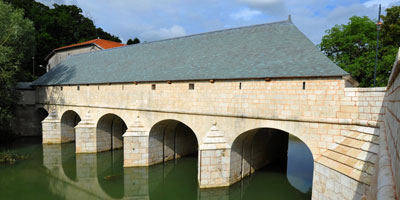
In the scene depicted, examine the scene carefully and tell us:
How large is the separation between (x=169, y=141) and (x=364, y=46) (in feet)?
59.0

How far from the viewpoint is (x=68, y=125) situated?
19766mm

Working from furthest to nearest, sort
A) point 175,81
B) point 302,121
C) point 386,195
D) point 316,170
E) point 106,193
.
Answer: point 175,81 < point 106,193 < point 302,121 < point 316,170 < point 386,195

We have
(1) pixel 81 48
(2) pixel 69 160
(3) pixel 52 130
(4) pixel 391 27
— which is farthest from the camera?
(1) pixel 81 48

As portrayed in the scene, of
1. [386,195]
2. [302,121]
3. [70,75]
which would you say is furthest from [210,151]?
[70,75]

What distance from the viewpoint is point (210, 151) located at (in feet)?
34.1

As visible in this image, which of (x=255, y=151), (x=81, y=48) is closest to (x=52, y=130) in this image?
(x=255, y=151)

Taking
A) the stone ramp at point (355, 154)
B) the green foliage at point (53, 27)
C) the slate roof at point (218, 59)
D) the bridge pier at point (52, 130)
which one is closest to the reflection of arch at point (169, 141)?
the slate roof at point (218, 59)

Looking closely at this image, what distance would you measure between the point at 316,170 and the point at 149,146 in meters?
8.99

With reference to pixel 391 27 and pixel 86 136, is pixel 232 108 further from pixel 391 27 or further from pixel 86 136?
pixel 391 27

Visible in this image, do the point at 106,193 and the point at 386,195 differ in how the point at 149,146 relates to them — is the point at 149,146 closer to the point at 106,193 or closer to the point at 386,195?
the point at 106,193

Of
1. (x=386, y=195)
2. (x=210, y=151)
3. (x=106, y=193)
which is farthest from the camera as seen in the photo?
(x=106, y=193)

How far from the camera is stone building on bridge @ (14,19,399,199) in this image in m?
7.47

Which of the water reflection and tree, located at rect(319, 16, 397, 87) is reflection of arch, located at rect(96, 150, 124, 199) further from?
tree, located at rect(319, 16, 397, 87)

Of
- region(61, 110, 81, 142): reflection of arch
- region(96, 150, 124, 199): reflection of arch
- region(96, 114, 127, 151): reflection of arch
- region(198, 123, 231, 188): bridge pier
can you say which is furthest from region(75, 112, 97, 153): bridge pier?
region(198, 123, 231, 188): bridge pier
